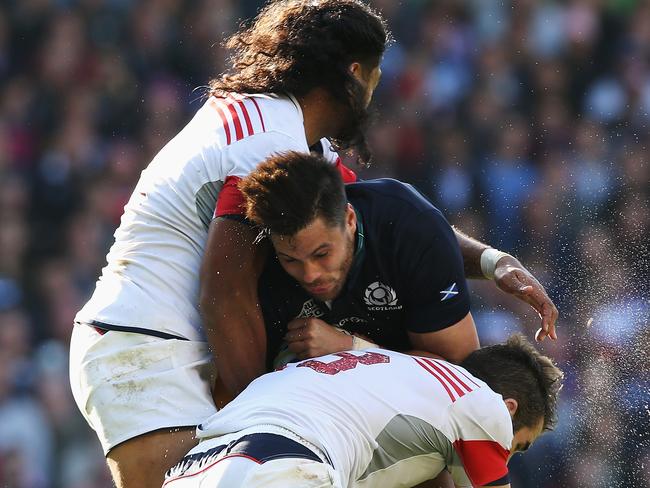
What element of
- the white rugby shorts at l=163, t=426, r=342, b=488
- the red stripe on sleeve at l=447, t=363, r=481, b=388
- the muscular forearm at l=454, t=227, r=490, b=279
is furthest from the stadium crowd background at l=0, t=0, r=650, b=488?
the white rugby shorts at l=163, t=426, r=342, b=488

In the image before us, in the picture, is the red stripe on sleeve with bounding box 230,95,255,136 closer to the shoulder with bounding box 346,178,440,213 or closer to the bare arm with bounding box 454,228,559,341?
the shoulder with bounding box 346,178,440,213

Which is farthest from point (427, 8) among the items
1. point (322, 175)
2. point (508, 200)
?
point (322, 175)

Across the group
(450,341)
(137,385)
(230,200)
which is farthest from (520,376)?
(137,385)

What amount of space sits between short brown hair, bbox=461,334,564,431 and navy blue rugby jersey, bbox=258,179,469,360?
0.16 meters

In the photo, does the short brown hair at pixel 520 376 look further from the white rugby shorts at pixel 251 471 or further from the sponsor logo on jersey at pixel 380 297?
the white rugby shorts at pixel 251 471

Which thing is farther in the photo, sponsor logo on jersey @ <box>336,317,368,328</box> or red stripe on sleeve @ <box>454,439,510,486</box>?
sponsor logo on jersey @ <box>336,317,368,328</box>

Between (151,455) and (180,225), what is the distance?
65 centimetres

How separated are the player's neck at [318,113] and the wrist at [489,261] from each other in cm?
69

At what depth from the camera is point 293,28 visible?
3.64 m

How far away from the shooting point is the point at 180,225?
3.30m

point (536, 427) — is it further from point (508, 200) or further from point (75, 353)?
point (508, 200)

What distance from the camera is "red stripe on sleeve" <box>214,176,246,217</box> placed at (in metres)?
3.18

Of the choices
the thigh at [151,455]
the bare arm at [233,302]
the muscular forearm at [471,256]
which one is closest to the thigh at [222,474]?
the thigh at [151,455]

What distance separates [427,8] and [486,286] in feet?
8.65
